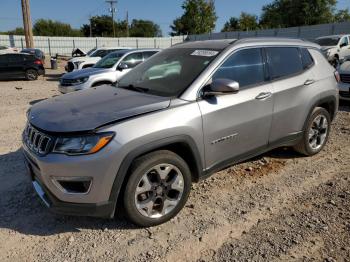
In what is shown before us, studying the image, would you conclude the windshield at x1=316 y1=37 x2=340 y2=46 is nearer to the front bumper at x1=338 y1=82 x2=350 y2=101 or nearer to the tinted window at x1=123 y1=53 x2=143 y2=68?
the front bumper at x1=338 y1=82 x2=350 y2=101

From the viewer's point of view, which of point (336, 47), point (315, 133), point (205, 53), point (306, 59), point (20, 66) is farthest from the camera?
point (336, 47)

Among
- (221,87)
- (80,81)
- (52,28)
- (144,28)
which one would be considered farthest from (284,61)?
(144,28)

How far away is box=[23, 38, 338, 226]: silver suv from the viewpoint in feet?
9.82

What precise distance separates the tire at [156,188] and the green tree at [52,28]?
88751 millimetres

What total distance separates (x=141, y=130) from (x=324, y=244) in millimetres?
1938

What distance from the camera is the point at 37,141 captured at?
3209 mm

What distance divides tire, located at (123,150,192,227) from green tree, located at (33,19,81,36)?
88.8 meters

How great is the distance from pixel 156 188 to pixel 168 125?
629 mm

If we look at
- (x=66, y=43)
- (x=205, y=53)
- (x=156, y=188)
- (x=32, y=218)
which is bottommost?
(x=32, y=218)

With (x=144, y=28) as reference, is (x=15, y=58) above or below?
below

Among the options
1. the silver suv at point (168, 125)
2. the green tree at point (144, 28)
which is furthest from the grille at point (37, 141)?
the green tree at point (144, 28)

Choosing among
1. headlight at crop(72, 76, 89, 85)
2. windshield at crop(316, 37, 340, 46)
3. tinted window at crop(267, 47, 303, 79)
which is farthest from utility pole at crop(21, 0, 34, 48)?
tinted window at crop(267, 47, 303, 79)

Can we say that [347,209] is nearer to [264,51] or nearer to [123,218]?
[264,51]

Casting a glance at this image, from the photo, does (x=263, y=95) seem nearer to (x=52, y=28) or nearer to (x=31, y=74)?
(x=31, y=74)
